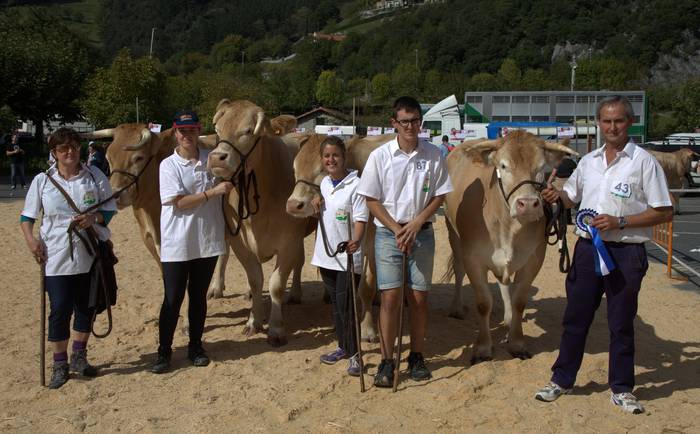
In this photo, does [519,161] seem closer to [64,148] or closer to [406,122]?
[406,122]

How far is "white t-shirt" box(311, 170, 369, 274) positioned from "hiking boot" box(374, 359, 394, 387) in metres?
0.85

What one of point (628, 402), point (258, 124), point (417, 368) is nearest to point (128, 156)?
point (258, 124)

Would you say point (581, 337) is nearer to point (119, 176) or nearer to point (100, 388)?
point (100, 388)

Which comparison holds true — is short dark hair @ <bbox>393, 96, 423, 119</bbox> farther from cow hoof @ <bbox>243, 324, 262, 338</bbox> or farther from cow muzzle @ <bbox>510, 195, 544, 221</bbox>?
cow hoof @ <bbox>243, 324, 262, 338</bbox>

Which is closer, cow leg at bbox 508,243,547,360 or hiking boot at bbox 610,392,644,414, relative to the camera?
hiking boot at bbox 610,392,644,414

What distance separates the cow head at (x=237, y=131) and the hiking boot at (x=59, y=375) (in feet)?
6.84

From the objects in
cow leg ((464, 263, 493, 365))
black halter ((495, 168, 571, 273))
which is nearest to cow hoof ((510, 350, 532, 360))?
cow leg ((464, 263, 493, 365))

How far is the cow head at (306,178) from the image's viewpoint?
18.7 feet

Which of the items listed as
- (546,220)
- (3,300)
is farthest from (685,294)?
(3,300)

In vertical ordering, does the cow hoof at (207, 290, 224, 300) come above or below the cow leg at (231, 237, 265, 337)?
below

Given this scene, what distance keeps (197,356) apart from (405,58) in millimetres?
131264

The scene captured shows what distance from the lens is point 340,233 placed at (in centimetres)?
568

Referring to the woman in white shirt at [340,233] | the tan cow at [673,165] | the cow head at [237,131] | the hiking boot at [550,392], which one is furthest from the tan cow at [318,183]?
the tan cow at [673,165]

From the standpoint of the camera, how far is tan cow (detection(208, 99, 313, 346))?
600 centimetres
